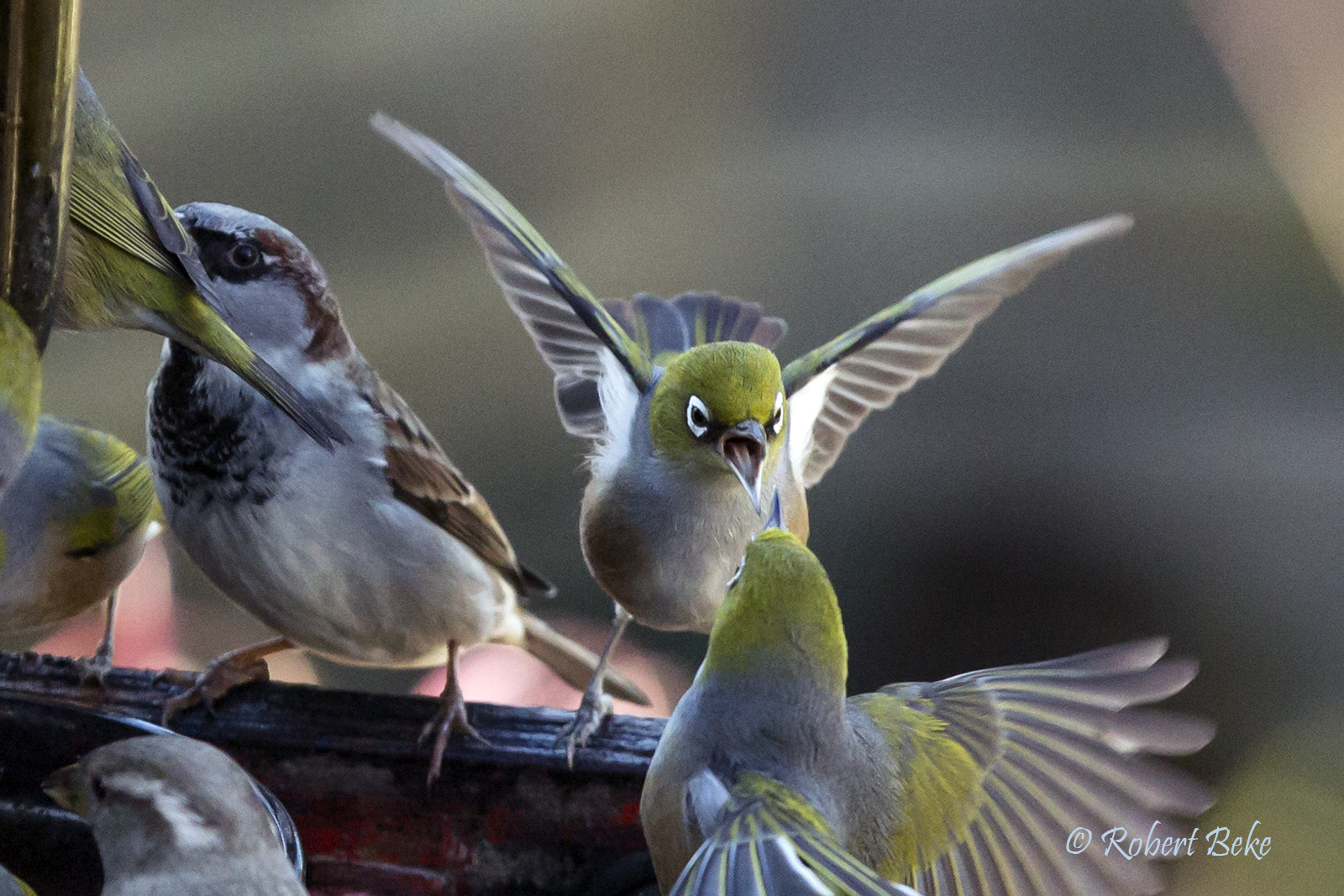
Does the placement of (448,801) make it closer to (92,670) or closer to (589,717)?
(589,717)

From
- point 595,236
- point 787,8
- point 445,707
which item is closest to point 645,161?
point 595,236

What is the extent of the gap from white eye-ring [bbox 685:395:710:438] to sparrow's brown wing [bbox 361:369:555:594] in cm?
25

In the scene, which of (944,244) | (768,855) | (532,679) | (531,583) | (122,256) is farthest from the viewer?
(944,244)

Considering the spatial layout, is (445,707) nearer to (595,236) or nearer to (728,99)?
(595,236)

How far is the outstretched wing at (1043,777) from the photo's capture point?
551 millimetres

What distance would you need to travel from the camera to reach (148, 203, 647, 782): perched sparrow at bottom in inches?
29.1

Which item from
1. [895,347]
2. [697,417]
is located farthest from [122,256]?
[895,347]

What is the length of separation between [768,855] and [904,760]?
0.53 ft

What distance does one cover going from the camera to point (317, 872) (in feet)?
2.41

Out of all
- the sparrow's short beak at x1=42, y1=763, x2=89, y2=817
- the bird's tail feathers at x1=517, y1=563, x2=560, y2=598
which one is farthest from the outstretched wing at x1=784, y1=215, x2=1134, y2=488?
the sparrow's short beak at x1=42, y1=763, x2=89, y2=817

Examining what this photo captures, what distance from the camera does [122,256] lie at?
1.76 feet

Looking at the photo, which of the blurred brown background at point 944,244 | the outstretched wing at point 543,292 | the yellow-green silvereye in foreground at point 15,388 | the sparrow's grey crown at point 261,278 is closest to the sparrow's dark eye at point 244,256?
the sparrow's grey crown at point 261,278

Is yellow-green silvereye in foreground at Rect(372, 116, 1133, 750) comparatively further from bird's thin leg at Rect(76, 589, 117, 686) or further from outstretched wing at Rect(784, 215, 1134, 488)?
bird's thin leg at Rect(76, 589, 117, 686)

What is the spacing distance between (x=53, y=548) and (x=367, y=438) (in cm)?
23
